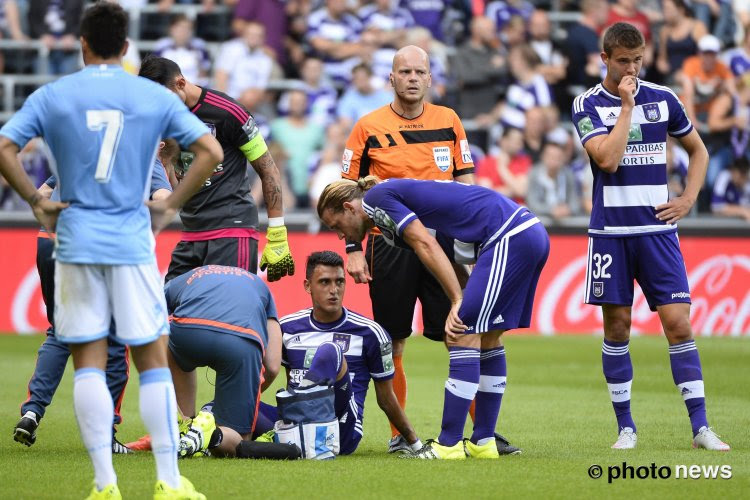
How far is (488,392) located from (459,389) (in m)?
0.43

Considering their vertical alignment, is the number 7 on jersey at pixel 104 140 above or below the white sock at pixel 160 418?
above

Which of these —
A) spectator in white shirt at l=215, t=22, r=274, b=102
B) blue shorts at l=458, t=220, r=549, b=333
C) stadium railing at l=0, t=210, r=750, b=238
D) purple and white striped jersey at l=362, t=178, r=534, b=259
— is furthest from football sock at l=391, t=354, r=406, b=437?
spectator in white shirt at l=215, t=22, r=274, b=102

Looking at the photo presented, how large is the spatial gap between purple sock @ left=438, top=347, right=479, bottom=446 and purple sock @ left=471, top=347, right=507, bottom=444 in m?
0.29

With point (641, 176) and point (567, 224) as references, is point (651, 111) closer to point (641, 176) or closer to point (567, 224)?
point (641, 176)

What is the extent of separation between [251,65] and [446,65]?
10.4 feet

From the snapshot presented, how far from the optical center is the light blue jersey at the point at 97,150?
5.71 meters

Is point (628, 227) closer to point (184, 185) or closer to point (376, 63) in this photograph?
point (184, 185)

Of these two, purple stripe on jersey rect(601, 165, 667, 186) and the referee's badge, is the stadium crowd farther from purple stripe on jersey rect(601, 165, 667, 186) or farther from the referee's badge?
purple stripe on jersey rect(601, 165, 667, 186)

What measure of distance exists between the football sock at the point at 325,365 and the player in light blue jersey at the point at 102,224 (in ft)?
5.67

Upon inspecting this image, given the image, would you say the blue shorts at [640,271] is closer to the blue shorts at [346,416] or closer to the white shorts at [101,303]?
the blue shorts at [346,416]

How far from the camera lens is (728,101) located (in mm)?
18391

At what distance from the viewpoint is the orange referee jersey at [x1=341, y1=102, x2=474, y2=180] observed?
873 cm

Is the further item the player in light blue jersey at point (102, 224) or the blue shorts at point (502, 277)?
the blue shorts at point (502, 277)

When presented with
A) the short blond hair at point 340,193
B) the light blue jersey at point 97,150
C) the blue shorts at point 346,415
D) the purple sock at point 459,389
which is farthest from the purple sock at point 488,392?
the light blue jersey at point 97,150
